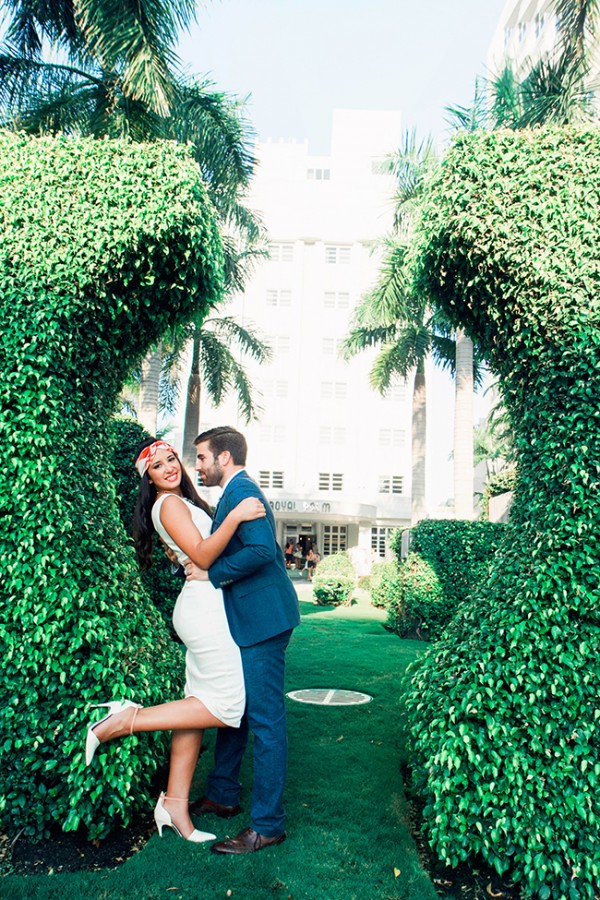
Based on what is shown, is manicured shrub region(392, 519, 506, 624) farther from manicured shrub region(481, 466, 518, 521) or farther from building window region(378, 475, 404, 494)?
building window region(378, 475, 404, 494)

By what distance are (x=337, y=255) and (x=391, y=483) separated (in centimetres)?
1519

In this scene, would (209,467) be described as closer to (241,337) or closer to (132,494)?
(132,494)

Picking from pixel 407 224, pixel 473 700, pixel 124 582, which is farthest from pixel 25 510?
pixel 407 224

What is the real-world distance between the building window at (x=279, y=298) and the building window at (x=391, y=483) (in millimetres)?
12702

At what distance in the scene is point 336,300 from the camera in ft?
134

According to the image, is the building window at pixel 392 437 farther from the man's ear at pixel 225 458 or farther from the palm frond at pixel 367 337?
the man's ear at pixel 225 458

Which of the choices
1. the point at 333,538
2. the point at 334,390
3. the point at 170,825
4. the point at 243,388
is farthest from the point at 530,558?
the point at 333,538

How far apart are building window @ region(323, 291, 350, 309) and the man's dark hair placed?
3796cm

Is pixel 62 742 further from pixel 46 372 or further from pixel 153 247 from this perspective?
pixel 153 247

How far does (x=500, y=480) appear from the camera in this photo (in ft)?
51.9

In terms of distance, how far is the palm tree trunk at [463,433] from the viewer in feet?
53.6

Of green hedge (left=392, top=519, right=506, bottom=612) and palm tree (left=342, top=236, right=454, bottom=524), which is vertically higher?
palm tree (left=342, top=236, right=454, bottom=524)

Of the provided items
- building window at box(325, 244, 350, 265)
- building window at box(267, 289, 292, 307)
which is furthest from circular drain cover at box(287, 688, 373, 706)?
building window at box(325, 244, 350, 265)

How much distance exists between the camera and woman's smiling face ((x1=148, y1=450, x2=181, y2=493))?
3814 mm
